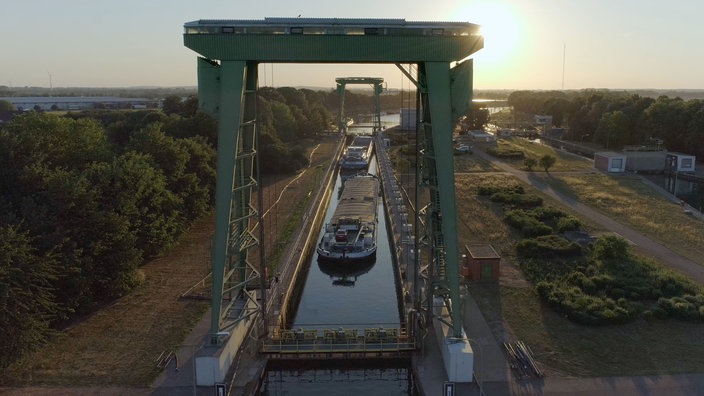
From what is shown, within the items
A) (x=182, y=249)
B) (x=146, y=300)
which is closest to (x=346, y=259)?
(x=182, y=249)

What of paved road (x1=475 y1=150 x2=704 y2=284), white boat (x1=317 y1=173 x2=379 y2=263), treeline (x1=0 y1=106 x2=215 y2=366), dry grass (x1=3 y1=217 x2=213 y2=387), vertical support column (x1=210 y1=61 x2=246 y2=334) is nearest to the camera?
vertical support column (x1=210 y1=61 x2=246 y2=334)

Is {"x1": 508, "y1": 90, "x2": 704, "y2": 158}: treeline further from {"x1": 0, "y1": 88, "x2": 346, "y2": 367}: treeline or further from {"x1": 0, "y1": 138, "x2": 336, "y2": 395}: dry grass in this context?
{"x1": 0, "y1": 138, "x2": 336, "y2": 395}: dry grass

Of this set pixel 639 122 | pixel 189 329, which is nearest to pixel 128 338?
pixel 189 329

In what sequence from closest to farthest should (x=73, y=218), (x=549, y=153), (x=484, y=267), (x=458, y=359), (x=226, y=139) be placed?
(x=458, y=359) → (x=226, y=139) → (x=73, y=218) → (x=484, y=267) → (x=549, y=153)

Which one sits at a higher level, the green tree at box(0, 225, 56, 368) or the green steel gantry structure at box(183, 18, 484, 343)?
the green steel gantry structure at box(183, 18, 484, 343)

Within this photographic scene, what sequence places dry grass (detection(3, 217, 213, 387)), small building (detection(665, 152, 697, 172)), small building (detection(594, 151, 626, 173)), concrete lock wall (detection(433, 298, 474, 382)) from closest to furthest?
concrete lock wall (detection(433, 298, 474, 382))
dry grass (detection(3, 217, 213, 387))
small building (detection(594, 151, 626, 173))
small building (detection(665, 152, 697, 172))

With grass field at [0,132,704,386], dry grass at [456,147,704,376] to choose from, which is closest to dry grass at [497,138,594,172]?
dry grass at [456,147,704,376]

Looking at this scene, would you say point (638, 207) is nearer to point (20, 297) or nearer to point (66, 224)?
point (66, 224)

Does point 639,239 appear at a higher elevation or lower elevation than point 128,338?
higher
